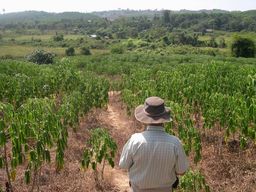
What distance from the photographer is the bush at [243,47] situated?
45.4 m

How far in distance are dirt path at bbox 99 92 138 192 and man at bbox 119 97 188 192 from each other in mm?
3131

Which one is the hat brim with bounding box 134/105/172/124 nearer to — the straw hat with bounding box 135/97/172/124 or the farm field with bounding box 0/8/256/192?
the straw hat with bounding box 135/97/172/124

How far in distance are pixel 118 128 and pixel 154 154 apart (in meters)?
7.40

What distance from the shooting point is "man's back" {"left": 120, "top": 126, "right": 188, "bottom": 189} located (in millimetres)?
3752

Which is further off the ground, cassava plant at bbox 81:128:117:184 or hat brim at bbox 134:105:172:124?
hat brim at bbox 134:105:172:124

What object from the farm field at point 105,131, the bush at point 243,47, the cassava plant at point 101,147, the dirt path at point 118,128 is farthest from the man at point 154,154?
the bush at point 243,47

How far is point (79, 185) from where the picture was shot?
6555 millimetres

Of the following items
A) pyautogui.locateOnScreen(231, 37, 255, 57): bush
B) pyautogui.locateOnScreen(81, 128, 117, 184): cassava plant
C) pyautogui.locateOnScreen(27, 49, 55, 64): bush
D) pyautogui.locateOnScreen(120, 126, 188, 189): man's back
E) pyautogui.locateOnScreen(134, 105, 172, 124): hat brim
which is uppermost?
pyautogui.locateOnScreen(134, 105, 172, 124): hat brim

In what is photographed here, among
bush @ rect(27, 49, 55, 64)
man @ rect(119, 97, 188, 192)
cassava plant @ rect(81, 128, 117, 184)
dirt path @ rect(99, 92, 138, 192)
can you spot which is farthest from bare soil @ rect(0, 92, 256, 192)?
bush @ rect(27, 49, 55, 64)

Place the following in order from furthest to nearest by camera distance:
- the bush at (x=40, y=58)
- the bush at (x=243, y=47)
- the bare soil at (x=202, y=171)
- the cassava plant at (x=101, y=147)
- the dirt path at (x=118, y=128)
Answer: the bush at (x=243, y=47)
the bush at (x=40, y=58)
the dirt path at (x=118, y=128)
the bare soil at (x=202, y=171)
the cassava plant at (x=101, y=147)

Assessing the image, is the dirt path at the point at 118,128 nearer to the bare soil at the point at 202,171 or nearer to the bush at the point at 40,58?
the bare soil at the point at 202,171

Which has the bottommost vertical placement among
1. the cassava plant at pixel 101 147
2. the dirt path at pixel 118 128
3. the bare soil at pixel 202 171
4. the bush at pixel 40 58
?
the bush at pixel 40 58

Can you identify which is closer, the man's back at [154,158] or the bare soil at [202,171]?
the man's back at [154,158]

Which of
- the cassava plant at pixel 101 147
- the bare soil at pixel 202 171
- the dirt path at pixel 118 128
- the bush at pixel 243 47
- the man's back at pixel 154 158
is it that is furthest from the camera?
the bush at pixel 243 47
